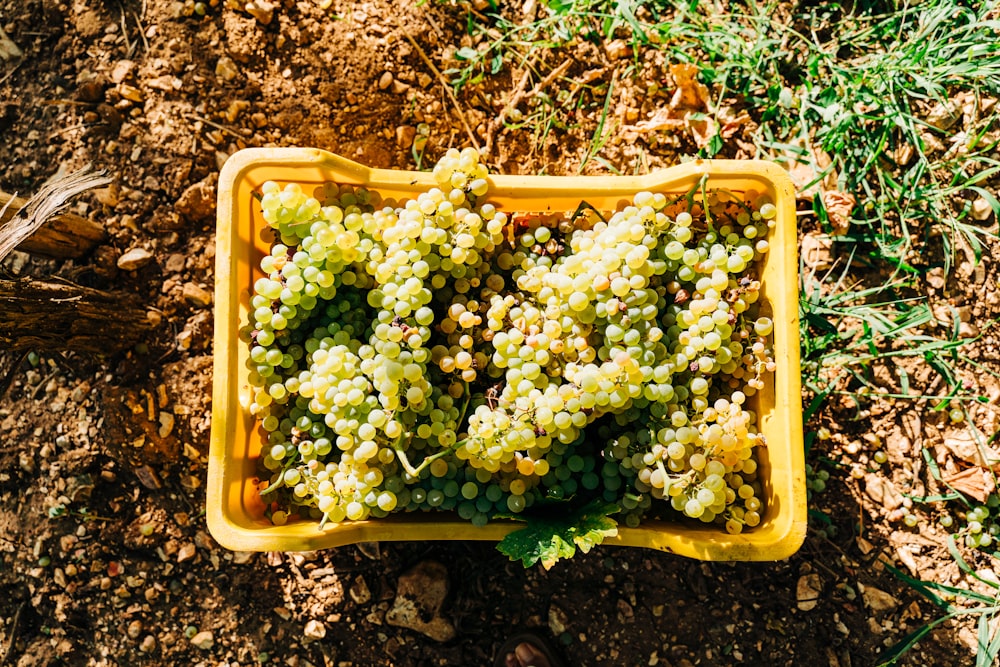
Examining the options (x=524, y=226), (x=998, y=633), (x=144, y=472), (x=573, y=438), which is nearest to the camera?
(x=573, y=438)

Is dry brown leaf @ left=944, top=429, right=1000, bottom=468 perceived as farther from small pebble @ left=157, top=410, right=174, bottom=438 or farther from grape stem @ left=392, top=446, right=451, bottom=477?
small pebble @ left=157, top=410, right=174, bottom=438

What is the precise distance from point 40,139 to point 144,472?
35.4 inches

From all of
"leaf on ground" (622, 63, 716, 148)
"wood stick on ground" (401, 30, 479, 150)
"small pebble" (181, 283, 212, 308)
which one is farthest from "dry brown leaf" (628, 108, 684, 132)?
"small pebble" (181, 283, 212, 308)

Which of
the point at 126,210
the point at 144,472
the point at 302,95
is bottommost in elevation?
the point at 144,472

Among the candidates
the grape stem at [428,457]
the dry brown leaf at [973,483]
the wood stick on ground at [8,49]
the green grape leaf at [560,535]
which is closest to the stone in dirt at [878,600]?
the dry brown leaf at [973,483]

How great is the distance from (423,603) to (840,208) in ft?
4.73

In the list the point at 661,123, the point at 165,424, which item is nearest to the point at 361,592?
the point at 165,424

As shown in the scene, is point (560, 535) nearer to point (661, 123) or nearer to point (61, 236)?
point (661, 123)

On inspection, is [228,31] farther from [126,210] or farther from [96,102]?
[126,210]

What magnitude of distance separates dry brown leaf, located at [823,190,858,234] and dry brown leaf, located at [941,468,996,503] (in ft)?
2.17

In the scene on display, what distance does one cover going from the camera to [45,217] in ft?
4.36

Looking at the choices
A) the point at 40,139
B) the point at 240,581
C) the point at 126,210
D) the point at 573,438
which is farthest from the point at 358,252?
the point at 40,139

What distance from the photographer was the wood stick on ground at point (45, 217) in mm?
1304

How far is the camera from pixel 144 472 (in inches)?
66.9
